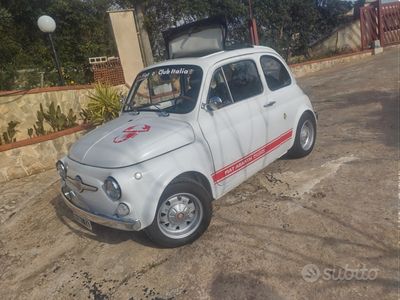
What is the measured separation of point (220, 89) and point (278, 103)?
1.04 meters

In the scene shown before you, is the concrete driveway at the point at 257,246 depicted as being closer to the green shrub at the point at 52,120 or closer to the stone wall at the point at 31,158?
the stone wall at the point at 31,158

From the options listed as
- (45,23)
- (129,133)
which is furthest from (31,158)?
(129,133)

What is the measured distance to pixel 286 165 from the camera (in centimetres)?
511

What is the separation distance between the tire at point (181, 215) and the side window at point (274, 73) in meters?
1.93

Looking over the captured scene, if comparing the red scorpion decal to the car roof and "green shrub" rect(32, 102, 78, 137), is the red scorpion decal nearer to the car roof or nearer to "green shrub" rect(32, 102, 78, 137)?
the car roof

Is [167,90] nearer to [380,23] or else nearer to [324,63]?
[324,63]

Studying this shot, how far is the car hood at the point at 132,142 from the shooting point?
10.5 feet

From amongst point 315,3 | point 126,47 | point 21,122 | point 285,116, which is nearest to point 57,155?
point 21,122

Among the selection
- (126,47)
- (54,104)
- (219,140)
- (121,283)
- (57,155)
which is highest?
(126,47)

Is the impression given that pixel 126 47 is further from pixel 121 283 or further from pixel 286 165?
pixel 121 283

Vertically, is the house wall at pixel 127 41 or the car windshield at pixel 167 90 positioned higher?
the house wall at pixel 127 41

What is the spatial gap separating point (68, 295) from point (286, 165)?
134 inches

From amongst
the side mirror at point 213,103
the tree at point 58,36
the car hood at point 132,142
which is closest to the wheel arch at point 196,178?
the car hood at point 132,142

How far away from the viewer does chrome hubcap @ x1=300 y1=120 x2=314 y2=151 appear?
206 inches
